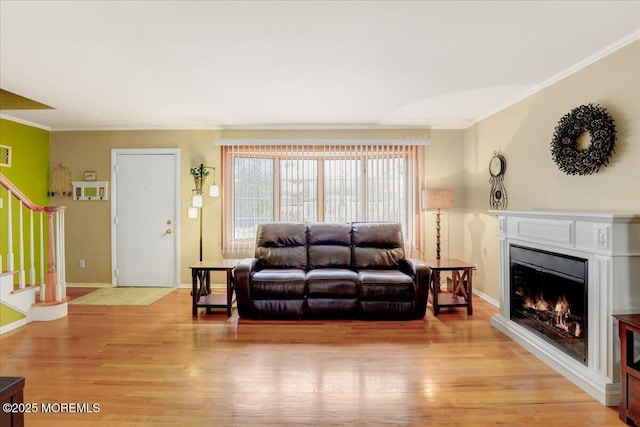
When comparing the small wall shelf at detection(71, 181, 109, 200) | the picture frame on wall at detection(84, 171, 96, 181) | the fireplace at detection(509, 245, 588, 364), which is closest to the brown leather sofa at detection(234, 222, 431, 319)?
the fireplace at detection(509, 245, 588, 364)

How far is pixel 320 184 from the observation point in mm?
4863

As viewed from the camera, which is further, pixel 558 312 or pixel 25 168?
pixel 25 168

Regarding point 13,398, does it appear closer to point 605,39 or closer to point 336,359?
point 336,359

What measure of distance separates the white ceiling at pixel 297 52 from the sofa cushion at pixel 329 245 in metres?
1.48

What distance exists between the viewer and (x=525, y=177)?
3486 millimetres

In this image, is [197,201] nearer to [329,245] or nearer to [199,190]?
[199,190]

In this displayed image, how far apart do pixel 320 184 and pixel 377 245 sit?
51.9 inches

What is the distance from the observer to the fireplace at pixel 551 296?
2.31 meters

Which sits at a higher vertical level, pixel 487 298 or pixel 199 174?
pixel 199 174

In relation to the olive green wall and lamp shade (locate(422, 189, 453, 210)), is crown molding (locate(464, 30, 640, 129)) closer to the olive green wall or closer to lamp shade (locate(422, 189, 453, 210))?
lamp shade (locate(422, 189, 453, 210))

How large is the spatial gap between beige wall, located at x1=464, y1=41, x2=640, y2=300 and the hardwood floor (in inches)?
52.4

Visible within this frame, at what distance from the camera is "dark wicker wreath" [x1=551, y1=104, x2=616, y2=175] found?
246 cm

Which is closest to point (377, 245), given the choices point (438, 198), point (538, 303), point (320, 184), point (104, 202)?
point (438, 198)

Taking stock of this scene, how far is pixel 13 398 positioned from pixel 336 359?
6.47 feet
